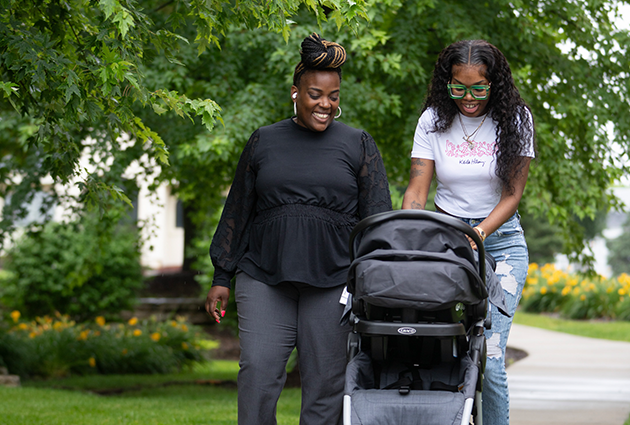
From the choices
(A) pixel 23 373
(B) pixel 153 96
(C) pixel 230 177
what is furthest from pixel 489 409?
(A) pixel 23 373

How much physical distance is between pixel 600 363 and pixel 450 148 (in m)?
7.36

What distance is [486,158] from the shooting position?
338cm

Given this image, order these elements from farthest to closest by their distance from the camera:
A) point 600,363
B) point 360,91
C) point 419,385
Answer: point 600,363 → point 360,91 → point 419,385

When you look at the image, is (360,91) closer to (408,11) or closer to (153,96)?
(408,11)

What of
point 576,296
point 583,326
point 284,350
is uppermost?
point 284,350

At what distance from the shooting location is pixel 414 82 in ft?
22.4

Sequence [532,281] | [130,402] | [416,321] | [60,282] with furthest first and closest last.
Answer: [532,281], [60,282], [130,402], [416,321]

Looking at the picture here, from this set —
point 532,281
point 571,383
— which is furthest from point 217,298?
point 532,281

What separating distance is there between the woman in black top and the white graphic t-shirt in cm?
31

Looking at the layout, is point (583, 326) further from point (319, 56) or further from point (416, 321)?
point (416, 321)

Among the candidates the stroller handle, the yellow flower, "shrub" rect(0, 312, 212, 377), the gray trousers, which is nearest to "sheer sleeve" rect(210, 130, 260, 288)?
the gray trousers

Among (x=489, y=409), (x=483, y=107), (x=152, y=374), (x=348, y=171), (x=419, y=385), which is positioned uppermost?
(x=483, y=107)

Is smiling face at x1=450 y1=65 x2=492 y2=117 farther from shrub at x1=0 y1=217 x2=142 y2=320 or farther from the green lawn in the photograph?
shrub at x1=0 y1=217 x2=142 y2=320

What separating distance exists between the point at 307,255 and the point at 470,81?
41.4 inches
